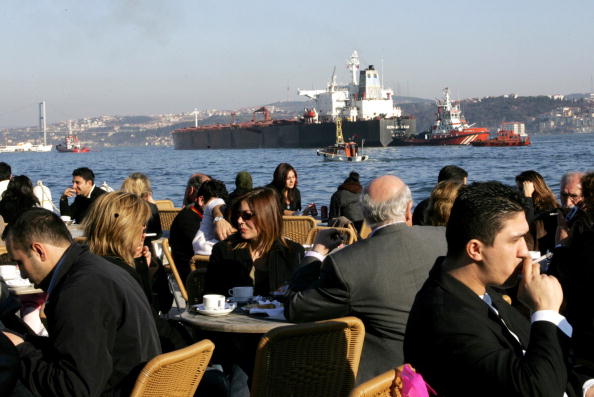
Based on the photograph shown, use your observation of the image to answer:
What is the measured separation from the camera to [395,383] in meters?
1.83

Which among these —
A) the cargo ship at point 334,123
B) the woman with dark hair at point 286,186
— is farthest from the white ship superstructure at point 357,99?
the woman with dark hair at point 286,186

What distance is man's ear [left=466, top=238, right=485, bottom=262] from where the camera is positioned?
6.09 feet

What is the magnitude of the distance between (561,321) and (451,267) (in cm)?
25

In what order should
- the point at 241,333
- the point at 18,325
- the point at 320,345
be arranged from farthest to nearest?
1. the point at 241,333
2. the point at 18,325
3. the point at 320,345

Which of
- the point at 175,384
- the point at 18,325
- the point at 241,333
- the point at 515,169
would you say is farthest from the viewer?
the point at 515,169

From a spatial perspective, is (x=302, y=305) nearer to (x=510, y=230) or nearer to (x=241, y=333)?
(x=241, y=333)

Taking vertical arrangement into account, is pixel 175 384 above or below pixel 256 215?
below

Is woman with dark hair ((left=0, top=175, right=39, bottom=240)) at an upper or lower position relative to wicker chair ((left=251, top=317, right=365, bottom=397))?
upper

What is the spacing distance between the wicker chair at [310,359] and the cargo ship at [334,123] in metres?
89.5

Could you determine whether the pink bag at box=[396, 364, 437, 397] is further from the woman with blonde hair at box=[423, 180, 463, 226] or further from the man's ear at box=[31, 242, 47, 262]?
the woman with blonde hair at box=[423, 180, 463, 226]

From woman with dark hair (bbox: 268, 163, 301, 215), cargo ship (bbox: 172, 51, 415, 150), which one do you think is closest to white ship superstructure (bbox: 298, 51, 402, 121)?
cargo ship (bbox: 172, 51, 415, 150)

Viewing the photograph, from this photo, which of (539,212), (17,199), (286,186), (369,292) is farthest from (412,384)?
(286,186)

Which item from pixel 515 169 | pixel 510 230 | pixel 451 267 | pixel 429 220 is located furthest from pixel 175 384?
pixel 515 169

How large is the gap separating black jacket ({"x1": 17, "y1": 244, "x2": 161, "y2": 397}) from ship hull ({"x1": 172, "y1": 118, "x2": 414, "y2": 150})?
90.9 metres
